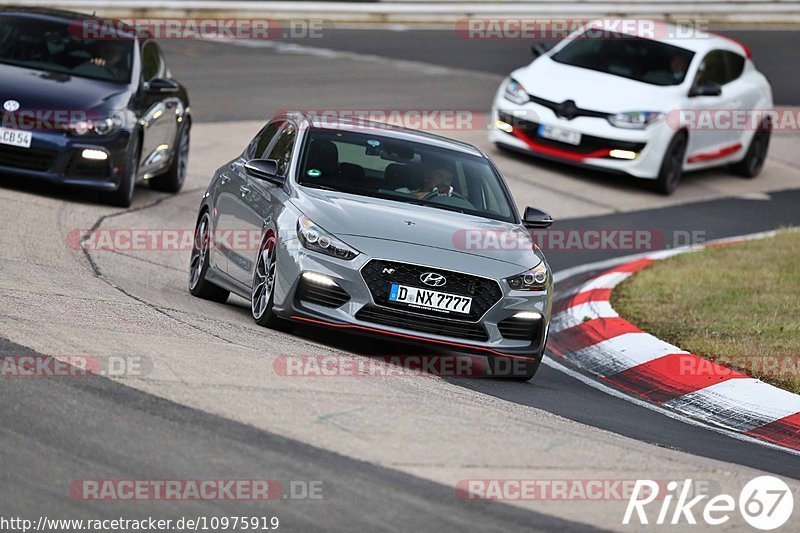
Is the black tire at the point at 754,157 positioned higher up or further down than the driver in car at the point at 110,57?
further down

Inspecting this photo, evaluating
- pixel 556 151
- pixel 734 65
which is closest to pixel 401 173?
Answer: pixel 556 151

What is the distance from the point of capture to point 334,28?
1241 inches

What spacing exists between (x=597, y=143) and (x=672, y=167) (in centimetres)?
114

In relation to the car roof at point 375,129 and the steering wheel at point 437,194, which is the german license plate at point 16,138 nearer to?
the car roof at point 375,129

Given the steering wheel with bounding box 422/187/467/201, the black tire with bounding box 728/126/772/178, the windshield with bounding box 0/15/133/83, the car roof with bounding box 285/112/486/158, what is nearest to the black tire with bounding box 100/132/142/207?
the windshield with bounding box 0/15/133/83

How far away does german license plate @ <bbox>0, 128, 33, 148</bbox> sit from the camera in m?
13.3

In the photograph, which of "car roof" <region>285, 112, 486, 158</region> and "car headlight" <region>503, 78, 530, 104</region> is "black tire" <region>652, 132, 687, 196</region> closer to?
"car headlight" <region>503, 78, 530, 104</region>

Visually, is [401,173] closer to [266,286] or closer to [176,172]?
[266,286]

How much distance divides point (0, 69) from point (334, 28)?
18006mm

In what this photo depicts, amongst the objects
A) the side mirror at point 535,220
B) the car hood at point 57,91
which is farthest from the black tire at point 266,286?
the car hood at point 57,91

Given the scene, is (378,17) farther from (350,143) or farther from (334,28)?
(350,143)

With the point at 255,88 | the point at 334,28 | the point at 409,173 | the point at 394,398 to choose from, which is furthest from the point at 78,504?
the point at 334,28

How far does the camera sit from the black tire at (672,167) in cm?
1902

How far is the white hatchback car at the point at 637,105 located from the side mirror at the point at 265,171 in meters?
9.03
